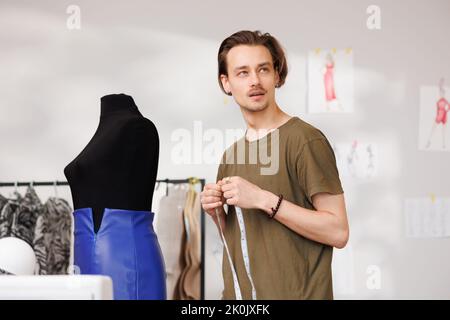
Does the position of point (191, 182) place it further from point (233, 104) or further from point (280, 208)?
point (280, 208)

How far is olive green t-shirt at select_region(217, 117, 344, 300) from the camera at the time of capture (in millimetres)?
1620

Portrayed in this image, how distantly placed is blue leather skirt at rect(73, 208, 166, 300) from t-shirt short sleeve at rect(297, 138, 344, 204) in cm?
46

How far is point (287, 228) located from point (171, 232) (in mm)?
1798

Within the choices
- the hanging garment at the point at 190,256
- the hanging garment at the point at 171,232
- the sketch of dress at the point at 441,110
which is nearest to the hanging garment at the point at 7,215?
the hanging garment at the point at 171,232

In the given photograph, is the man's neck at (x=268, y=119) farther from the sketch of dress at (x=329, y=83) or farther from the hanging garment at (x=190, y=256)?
the sketch of dress at (x=329, y=83)

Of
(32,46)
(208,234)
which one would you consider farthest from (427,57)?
(32,46)

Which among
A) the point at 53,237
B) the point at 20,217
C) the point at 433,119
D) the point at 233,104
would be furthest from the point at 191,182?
the point at 433,119

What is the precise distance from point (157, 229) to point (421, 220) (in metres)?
1.51

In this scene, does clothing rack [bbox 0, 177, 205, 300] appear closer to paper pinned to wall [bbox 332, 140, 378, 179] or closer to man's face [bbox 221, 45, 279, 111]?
paper pinned to wall [bbox 332, 140, 378, 179]

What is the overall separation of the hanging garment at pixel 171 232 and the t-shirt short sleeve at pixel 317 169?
5.87ft

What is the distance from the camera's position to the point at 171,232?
11.1 ft

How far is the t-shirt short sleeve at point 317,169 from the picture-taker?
1608mm

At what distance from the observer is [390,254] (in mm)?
3566

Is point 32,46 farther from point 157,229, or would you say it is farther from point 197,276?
point 197,276
